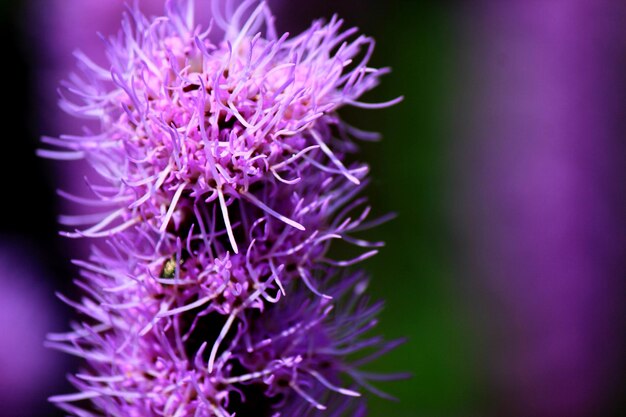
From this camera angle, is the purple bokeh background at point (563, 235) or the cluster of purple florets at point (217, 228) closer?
the cluster of purple florets at point (217, 228)

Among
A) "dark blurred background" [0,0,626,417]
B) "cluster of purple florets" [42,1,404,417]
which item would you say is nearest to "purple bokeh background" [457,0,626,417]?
"dark blurred background" [0,0,626,417]

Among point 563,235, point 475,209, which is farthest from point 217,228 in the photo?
point 475,209

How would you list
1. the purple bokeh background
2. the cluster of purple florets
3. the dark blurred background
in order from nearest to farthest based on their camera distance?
1. the cluster of purple florets
2. the dark blurred background
3. the purple bokeh background

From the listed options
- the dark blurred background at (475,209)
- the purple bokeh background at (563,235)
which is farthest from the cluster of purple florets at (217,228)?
the purple bokeh background at (563,235)

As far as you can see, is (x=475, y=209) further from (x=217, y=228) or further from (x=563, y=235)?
(x=217, y=228)

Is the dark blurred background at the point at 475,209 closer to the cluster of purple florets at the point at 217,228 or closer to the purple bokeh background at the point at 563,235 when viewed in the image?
the purple bokeh background at the point at 563,235

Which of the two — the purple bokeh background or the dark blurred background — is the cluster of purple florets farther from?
the purple bokeh background
